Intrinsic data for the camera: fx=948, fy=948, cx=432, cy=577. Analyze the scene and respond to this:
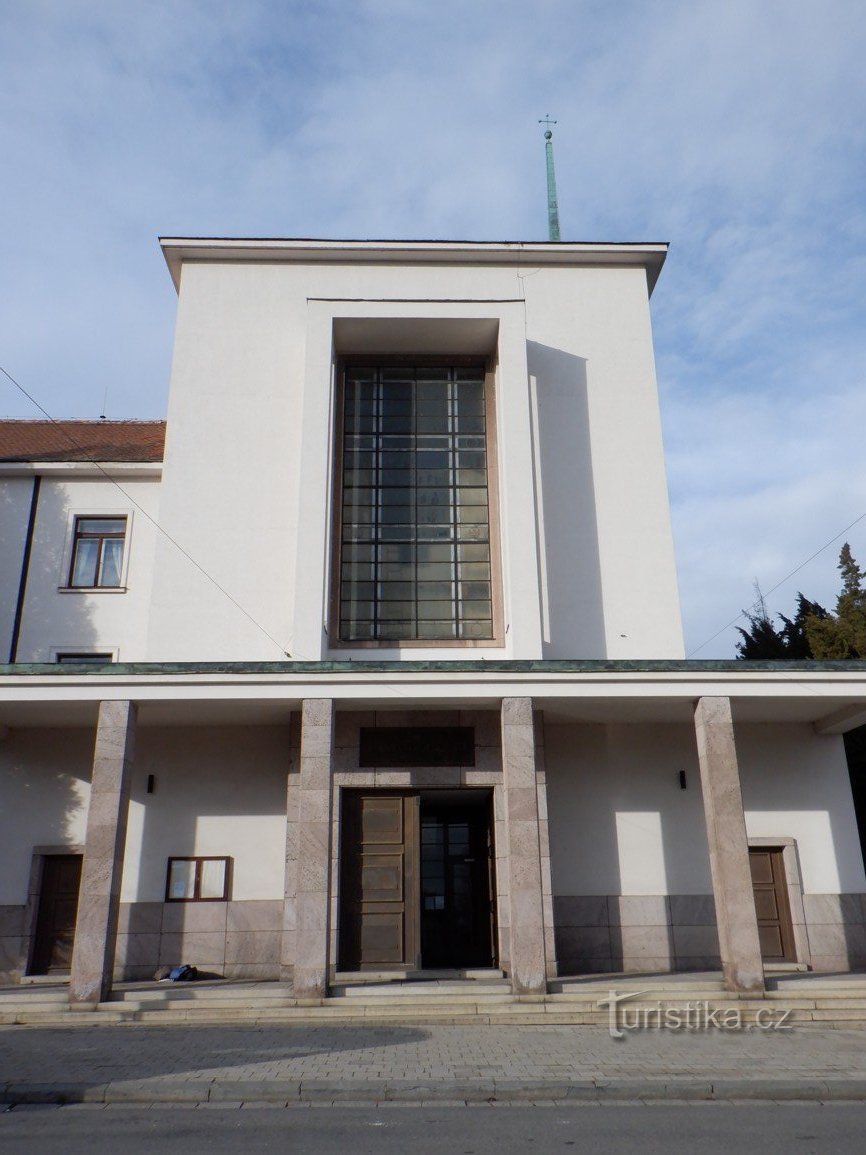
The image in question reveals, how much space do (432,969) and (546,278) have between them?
13392 mm

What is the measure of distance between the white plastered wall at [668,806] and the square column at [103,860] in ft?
22.6

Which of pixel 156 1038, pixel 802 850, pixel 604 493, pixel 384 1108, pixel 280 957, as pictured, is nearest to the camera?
pixel 384 1108

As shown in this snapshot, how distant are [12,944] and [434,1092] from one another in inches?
386

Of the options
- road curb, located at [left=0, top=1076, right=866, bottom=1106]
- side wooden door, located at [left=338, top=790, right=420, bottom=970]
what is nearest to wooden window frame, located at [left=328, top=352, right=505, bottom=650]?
side wooden door, located at [left=338, top=790, right=420, bottom=970]

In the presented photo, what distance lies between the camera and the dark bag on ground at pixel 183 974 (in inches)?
565

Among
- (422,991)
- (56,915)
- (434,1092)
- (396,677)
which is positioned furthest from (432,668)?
(56,915)

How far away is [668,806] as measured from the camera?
16031 millimetres

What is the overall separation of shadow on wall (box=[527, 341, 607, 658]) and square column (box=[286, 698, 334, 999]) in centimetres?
498

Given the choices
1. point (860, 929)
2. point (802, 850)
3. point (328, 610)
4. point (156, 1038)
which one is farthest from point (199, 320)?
point (860, 929)

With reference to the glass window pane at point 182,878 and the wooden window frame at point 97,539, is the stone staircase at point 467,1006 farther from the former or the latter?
the wooden window frame at point 97,539

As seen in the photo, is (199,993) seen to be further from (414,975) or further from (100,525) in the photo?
Result: (100,525)

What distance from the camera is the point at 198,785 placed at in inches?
628

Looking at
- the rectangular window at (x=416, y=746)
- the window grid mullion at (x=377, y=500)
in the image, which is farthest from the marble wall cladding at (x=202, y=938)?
the window grid mullion at (x=377, y=500)

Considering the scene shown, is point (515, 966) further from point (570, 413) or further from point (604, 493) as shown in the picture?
point (570, 413)
